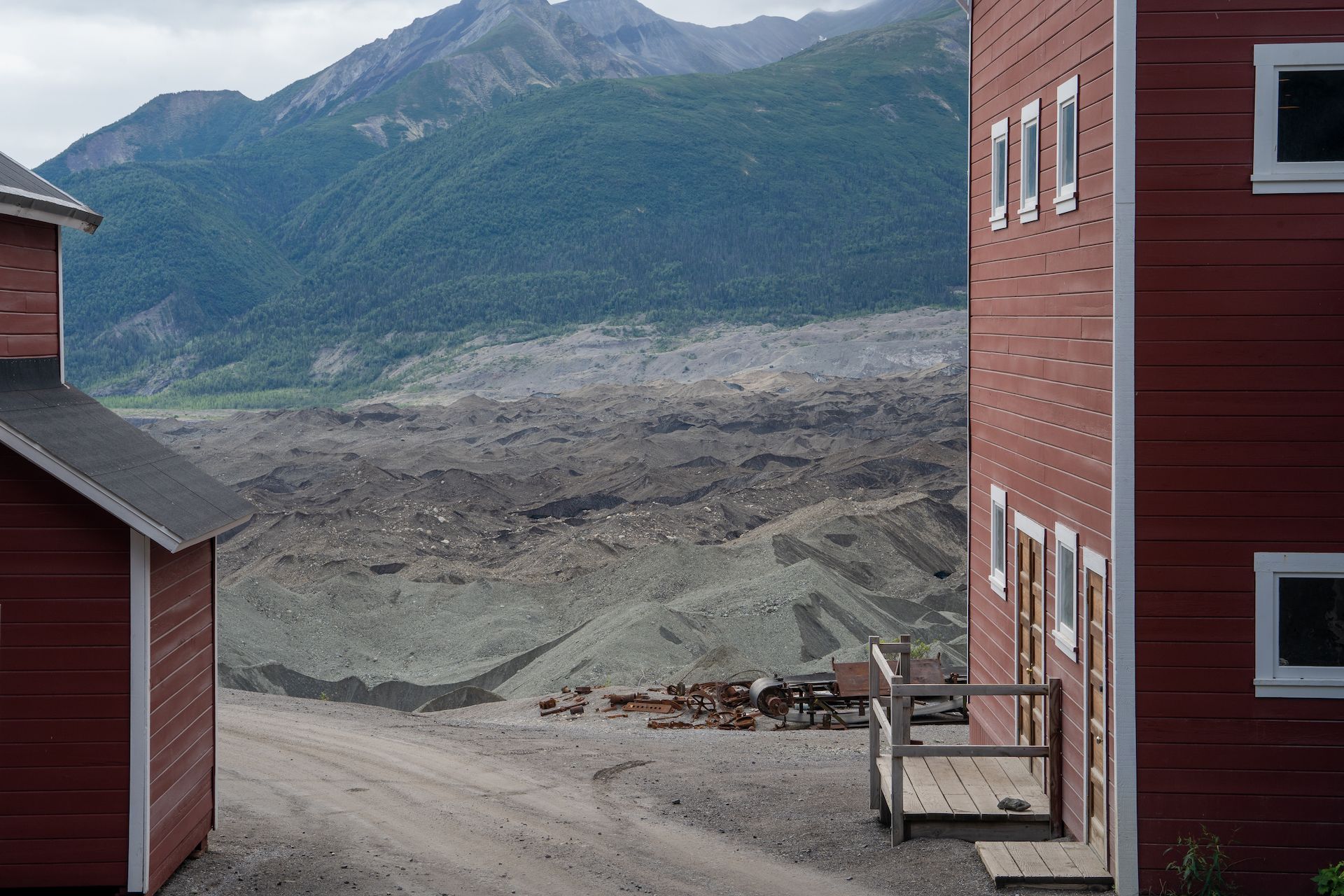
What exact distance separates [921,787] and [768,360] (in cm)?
8093

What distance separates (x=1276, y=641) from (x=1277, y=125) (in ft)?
11.4

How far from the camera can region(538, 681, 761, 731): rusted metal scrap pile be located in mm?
20078

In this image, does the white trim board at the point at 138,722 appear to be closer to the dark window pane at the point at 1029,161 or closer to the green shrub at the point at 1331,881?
the dark window pane at the point at 1029,161

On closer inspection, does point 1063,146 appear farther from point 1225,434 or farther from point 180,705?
point 180,705

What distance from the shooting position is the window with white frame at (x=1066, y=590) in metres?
10.2

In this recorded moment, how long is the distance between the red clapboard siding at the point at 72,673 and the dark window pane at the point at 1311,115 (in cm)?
848

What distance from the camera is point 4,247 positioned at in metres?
9.98

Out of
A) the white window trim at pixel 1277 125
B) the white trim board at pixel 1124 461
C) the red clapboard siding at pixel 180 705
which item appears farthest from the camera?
the red clapboard siding at pixel 180 705

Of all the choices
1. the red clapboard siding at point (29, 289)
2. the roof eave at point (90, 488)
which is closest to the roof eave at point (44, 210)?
the red clapboard siding at point (29, 289)

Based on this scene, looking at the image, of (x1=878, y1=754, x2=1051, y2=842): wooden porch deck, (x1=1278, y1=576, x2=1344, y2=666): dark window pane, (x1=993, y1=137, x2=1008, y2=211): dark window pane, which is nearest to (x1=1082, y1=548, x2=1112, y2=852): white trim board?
(x1=878, y1=754, x2=1051, y2=842): wooden porch deck

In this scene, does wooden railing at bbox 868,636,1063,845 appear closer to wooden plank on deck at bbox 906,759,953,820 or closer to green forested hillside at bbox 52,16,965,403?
wooden plank on deck at bbox 906,759,953,820

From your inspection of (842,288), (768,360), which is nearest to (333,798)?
(768,360)

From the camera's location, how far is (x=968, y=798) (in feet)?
36.5

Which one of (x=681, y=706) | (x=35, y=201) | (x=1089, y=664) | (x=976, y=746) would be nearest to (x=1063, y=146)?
(x=1089, y=664)
